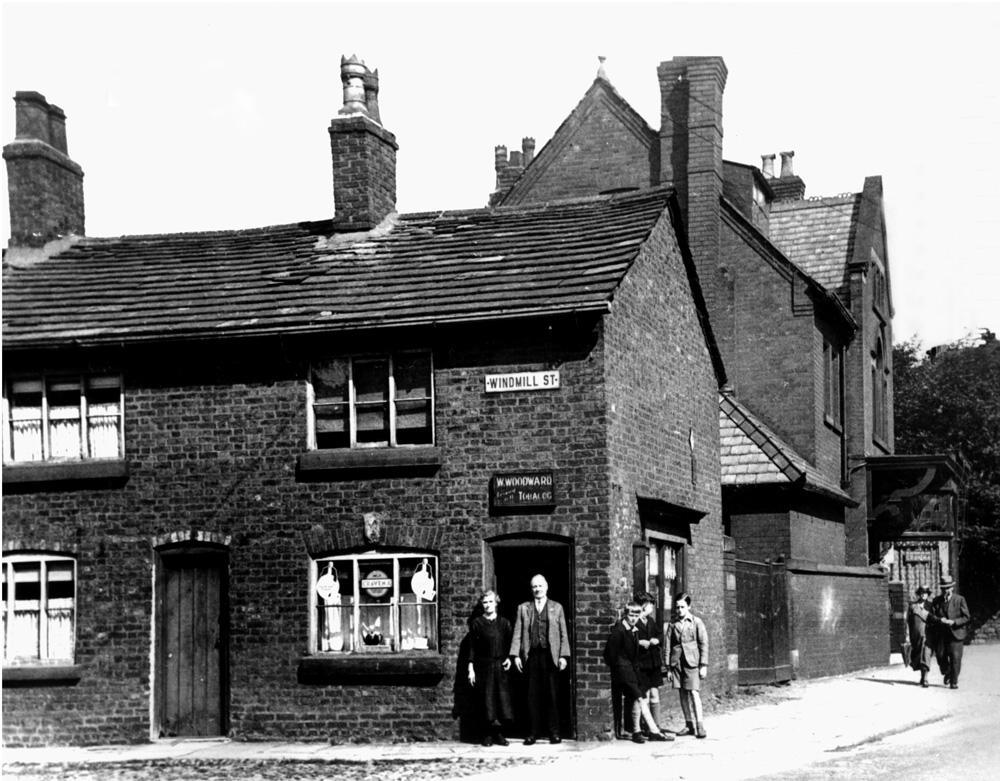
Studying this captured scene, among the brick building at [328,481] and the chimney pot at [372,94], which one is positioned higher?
the chimney pot at [372,94]

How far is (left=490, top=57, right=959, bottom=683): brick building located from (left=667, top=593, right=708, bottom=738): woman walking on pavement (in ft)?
18.1

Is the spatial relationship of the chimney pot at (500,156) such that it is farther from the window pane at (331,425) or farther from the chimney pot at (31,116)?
the window pane at (331,425)

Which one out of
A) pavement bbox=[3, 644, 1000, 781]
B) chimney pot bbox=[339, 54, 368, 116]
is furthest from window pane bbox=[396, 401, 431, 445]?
chimney pot bbox=[339, 54, 368, 116]

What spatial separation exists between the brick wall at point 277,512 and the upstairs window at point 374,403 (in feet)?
0.70

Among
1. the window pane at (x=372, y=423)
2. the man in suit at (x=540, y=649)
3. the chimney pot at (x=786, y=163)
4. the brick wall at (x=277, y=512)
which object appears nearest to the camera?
the man in suit at (x=540, y=649)

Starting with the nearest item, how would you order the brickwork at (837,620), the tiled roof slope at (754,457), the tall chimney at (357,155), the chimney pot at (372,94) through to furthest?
the tall chimney at (357,155)
the chimney pot at (372,94)
the brickwork at (837,620)
the tiled roof slope at (754,457)

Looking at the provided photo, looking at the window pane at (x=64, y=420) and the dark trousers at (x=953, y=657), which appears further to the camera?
the dark trousers at (x=953, y=657)

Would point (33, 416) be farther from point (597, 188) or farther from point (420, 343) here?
point (597, 188)

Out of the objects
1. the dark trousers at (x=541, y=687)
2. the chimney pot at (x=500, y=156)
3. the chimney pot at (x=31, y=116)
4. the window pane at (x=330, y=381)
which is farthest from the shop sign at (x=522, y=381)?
the chimney pot at (x=500, y=156)

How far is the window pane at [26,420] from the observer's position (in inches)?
704

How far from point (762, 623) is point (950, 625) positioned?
9.96 feet

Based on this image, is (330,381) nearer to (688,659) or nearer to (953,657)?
(688,659)

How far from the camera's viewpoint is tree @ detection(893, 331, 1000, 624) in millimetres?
44781

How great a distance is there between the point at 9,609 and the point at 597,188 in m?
18.2
